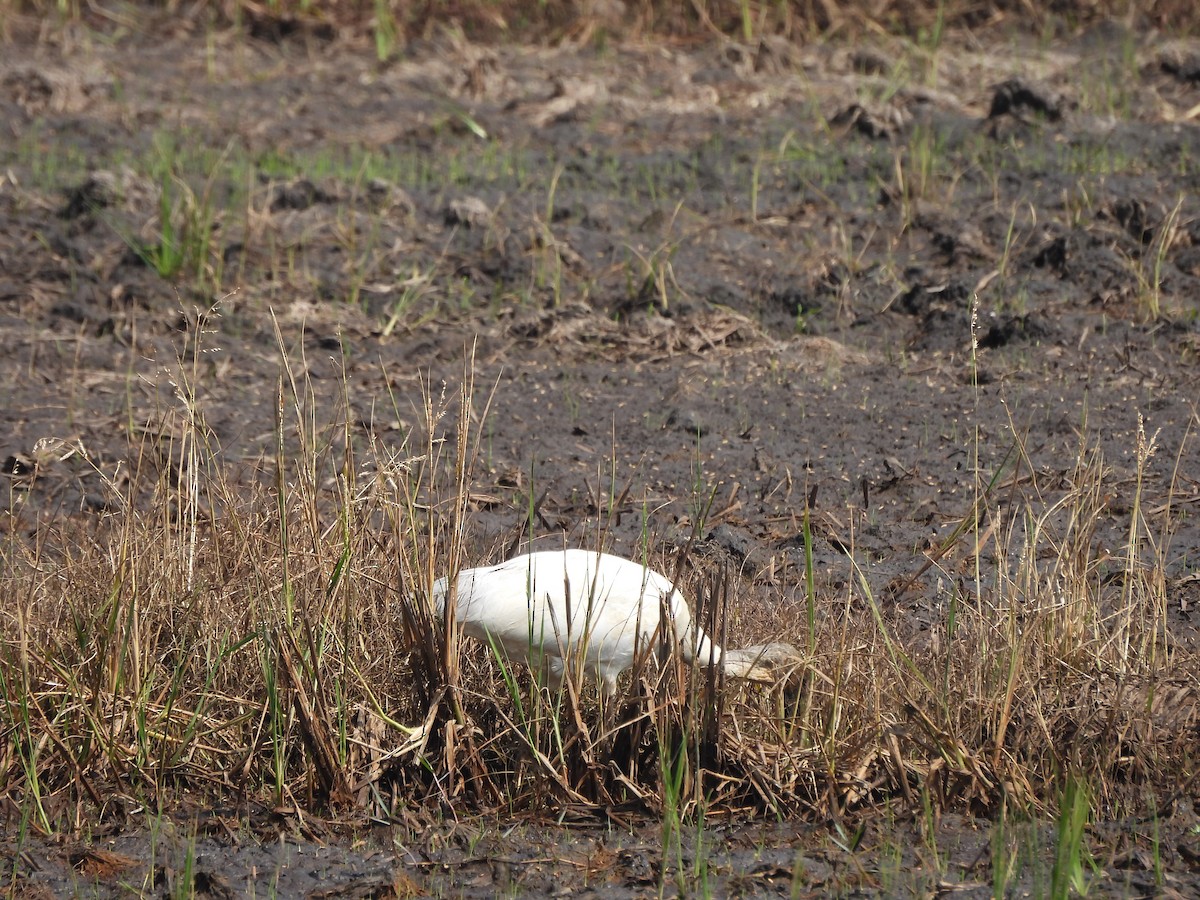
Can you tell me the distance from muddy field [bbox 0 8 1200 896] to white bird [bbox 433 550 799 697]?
18cm

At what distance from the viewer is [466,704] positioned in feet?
9.91

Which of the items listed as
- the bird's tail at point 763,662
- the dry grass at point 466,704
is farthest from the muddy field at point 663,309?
the bird's tail at point 763,662

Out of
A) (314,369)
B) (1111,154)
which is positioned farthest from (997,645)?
(1111,154)

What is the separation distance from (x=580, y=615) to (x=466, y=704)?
35cm

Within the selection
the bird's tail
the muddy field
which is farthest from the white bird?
the muddy field

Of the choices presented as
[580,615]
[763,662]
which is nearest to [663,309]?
[763,662]

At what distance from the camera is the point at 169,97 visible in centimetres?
819

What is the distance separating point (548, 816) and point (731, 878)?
1.37 ft

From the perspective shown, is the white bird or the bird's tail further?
the bird's tail

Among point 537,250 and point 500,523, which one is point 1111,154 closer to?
point 537,250

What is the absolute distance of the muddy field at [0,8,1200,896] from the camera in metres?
2.84

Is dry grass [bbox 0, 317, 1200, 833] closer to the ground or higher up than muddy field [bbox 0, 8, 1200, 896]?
closer to the ground

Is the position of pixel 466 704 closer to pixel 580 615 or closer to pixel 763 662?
pixel 580 615

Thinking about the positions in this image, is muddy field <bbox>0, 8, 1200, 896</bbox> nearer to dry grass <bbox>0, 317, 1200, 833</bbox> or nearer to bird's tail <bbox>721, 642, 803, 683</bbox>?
dry grass <bbox>0, 317, 1200, 833</bbox>
